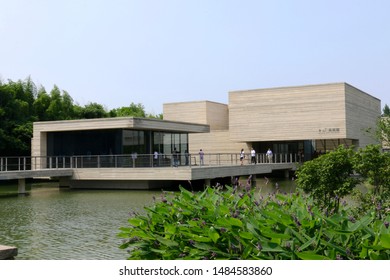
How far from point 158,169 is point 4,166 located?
8282 mm

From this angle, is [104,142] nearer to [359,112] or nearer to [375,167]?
[359,112]

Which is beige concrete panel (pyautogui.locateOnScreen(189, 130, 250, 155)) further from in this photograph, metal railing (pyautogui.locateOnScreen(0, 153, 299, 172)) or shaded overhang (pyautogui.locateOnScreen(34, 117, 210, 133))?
metal railing (pyautogui.locateOnScreen(0, 153, 299, 172))

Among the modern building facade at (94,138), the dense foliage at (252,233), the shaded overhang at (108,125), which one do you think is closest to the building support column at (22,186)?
the modern building facade at (94,138)

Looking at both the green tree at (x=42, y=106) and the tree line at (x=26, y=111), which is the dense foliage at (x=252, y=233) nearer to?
the tree line at (x=26, y=111)

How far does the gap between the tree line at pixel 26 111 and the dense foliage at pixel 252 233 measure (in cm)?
3122

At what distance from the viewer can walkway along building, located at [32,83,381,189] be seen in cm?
2541

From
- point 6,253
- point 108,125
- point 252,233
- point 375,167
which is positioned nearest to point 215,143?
point 108,125

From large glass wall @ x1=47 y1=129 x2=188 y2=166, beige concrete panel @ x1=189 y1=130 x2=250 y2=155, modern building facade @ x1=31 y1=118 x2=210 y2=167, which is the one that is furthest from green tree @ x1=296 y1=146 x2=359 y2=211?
beige concrete panel @ x1=189 y1=130 x2=250 y2=155

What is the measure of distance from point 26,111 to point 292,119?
2071cm

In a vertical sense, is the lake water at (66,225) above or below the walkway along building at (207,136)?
below

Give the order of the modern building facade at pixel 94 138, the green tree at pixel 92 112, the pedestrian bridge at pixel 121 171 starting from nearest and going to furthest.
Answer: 1. the pedestrian bridge at pixel 121 171
2. the modern building facade at pixel 94 138
3. the green tree at pixel 92 112

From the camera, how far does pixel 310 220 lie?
402 cm

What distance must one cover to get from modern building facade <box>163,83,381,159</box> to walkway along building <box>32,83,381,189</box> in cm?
7

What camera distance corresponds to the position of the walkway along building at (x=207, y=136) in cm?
2541
